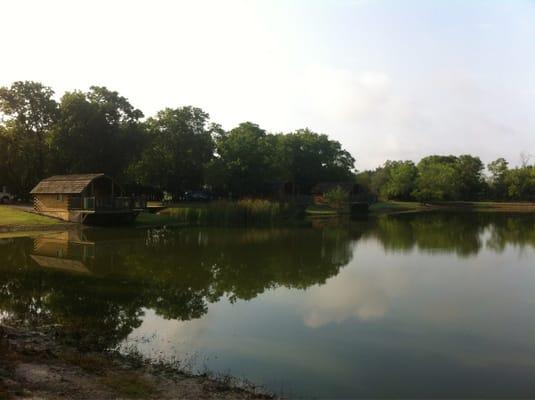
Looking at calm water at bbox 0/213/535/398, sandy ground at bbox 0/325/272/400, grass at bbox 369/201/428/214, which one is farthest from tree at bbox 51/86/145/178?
sandy ground at bbox 0/325/272/400

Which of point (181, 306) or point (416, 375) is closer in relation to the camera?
point (416, 375)

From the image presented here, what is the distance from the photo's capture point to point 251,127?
70.7 metres

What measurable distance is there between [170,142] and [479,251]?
42132 mm

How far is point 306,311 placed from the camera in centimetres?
1277

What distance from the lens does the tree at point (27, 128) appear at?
4884 cm

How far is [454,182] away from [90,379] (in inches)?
3729

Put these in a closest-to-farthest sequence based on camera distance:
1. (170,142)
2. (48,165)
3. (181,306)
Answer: (181,306)
(48,165)
(170,142)

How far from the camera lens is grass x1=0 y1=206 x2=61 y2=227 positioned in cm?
3422

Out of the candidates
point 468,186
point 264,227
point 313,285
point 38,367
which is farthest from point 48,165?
point 468,186

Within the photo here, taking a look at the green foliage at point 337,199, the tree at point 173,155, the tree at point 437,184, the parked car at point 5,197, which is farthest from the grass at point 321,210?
the parked car at point 5,197

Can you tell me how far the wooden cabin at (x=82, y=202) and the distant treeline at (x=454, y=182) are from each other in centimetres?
5559

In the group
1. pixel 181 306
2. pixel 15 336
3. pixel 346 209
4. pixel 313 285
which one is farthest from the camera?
pixel 346 209

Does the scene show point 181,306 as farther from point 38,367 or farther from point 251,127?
point 251,127

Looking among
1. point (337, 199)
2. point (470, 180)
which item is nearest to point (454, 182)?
point (470, 180)
